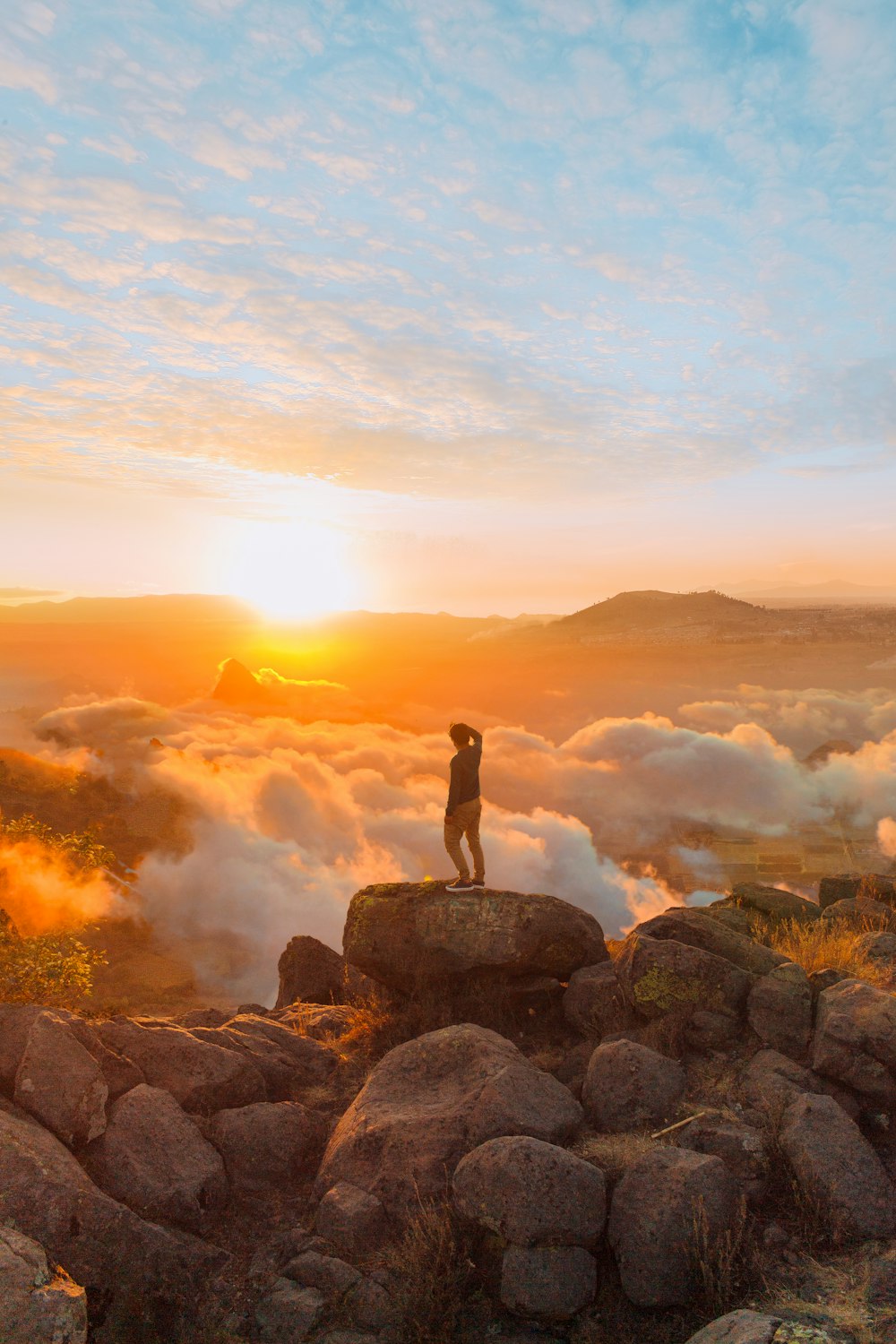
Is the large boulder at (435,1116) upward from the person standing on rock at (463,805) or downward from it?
downward

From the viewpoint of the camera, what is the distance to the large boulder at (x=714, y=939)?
10.8 metres

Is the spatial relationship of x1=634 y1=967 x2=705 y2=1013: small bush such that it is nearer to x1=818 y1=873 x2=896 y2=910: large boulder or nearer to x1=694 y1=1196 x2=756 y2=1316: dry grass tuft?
x1=694 y1=1196 x2=756 y2=1316: dry grass tuft

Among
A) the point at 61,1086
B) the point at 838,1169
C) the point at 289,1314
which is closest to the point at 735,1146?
the point at 838,1169

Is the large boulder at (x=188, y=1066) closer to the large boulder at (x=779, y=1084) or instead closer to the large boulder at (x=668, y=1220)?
the large boulder at (x=668, y=1220)

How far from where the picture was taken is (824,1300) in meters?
6.01

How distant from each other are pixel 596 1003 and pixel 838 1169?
4.39 metres

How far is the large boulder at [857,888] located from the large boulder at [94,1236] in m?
15.0

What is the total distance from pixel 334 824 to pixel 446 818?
6818 inches

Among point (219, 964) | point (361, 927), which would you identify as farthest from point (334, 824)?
point (361, 927)

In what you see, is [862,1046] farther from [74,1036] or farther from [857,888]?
[857,888]

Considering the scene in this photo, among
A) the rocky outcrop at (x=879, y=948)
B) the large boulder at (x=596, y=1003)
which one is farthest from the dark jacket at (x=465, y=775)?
the rocky outcrop at (x=879, y=948)

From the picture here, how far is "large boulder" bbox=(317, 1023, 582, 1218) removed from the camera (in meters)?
7.70

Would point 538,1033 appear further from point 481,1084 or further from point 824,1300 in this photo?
point 824,1300

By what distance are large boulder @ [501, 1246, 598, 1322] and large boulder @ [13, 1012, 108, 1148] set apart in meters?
4.56
